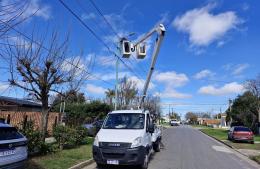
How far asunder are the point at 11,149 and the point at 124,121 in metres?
6.32

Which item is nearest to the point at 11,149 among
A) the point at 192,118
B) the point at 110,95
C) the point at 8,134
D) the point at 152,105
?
the point at 8,134

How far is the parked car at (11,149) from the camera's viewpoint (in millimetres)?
7055

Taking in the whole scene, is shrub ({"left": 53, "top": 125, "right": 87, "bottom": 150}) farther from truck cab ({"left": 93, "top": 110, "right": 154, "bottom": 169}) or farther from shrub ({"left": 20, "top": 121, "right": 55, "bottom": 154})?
truck cab ({"left": 93, "top": 110, "right": 154, "bottom": 169})

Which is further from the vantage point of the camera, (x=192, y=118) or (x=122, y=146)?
(x=192, y=118)

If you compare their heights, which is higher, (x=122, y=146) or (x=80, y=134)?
(x=80, y=134)

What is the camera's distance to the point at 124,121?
13.2 meters

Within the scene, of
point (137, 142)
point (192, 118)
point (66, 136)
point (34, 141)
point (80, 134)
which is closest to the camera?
point (137, 142)

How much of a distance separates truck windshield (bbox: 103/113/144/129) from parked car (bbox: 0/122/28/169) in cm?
542

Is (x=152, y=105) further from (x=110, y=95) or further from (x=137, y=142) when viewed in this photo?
(x=137, y=142)

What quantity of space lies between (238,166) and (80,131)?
26.4 ft

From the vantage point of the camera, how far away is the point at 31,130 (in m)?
12.6

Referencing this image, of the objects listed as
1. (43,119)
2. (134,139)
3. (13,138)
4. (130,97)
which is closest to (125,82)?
(130,97)

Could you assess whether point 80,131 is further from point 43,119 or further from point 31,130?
point 31,130

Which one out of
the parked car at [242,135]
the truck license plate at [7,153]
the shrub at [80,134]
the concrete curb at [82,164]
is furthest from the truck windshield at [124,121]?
the parked car at [242,135]
